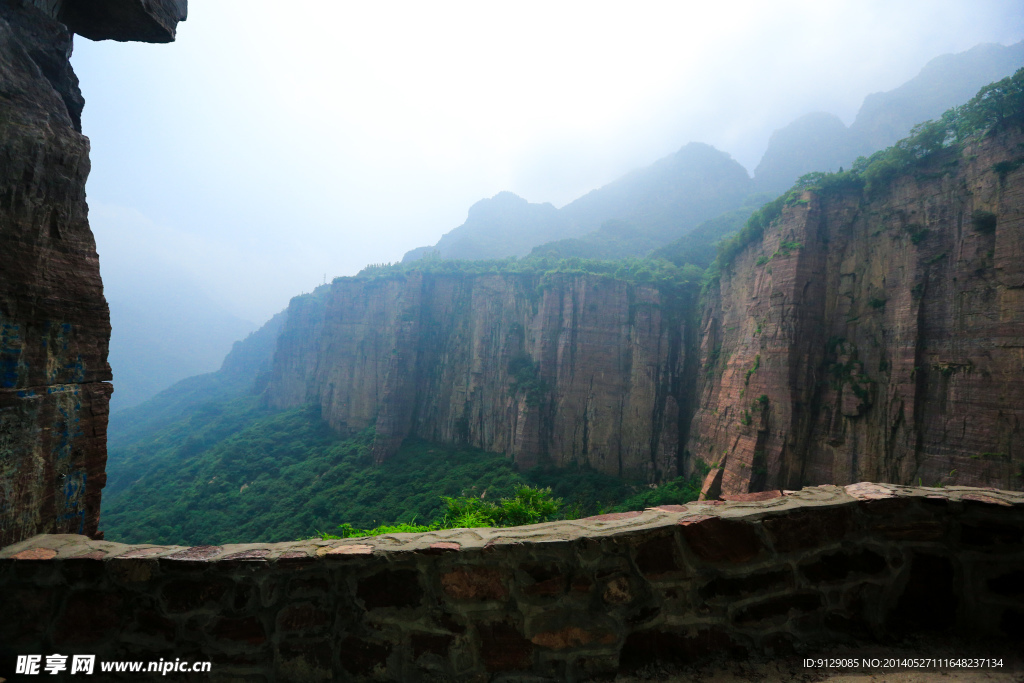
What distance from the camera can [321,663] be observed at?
215cm

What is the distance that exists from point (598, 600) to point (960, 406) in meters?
15.5

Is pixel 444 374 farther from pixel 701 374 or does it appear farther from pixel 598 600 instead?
pixel 598 600

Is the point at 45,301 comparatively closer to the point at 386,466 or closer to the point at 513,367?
the point at 386,466

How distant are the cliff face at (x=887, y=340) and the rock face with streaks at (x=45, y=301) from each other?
61.0ft

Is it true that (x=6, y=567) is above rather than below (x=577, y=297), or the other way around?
below

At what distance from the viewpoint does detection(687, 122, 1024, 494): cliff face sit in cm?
1088

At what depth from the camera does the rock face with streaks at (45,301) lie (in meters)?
3.59

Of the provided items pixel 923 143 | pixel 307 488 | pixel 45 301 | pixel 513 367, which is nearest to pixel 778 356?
pixel 923 143

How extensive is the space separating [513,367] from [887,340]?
2032 cm

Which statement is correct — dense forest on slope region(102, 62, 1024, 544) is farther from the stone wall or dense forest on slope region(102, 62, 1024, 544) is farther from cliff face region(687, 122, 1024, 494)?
the stone wall

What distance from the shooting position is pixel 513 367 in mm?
29141

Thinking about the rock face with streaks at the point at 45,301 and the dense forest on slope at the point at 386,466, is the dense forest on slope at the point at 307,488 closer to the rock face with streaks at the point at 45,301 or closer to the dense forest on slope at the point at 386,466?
the dense forest on slope at the point at 386,466

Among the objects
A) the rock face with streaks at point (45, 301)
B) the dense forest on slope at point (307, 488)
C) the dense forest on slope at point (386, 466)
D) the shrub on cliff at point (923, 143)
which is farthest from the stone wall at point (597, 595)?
the dense forest on slope at point (307, 488)

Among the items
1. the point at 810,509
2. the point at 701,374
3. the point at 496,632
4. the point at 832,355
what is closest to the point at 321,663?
the point at 496,632
